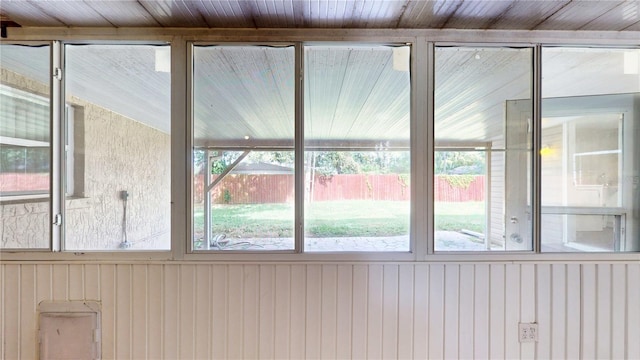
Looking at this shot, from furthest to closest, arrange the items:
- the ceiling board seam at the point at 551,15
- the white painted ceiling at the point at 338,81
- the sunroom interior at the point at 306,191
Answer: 1. the sunroom interior at the point at 306,191
2. the white painted ceiling at the point at 338,81
3. the ceiling board seam at the point at 551,15

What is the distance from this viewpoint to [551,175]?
177 centimetres

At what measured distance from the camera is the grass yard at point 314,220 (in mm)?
1736

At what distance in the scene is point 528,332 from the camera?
5.49 ft

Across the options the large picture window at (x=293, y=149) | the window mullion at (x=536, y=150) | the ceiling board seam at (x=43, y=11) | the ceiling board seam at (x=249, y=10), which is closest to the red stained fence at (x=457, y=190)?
the large picture window at (x=293, y=149)

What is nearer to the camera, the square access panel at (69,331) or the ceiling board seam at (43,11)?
the ceiling board seam at (43,11)

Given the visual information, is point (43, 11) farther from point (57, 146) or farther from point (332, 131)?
point (332, 131)

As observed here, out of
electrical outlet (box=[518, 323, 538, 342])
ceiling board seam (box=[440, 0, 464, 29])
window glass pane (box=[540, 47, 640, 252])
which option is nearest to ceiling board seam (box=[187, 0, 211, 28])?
ceiling board seam (box=[440, 0, 464, 29])

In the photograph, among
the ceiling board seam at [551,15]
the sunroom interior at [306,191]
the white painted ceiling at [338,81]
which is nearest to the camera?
the ceiling board seam at [551,15]

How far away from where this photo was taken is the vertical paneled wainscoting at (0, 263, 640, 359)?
167 centimetres

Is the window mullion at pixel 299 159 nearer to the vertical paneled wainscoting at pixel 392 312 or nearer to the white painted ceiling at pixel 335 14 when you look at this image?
the vertical paneled wainscoting at pixel 392 312

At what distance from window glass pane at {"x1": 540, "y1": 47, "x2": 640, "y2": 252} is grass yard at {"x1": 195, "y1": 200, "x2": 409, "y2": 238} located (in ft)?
3.25

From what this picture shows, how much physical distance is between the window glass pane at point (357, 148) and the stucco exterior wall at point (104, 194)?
94 cm

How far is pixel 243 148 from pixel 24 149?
4.39ft

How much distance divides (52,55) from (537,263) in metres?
3.26
